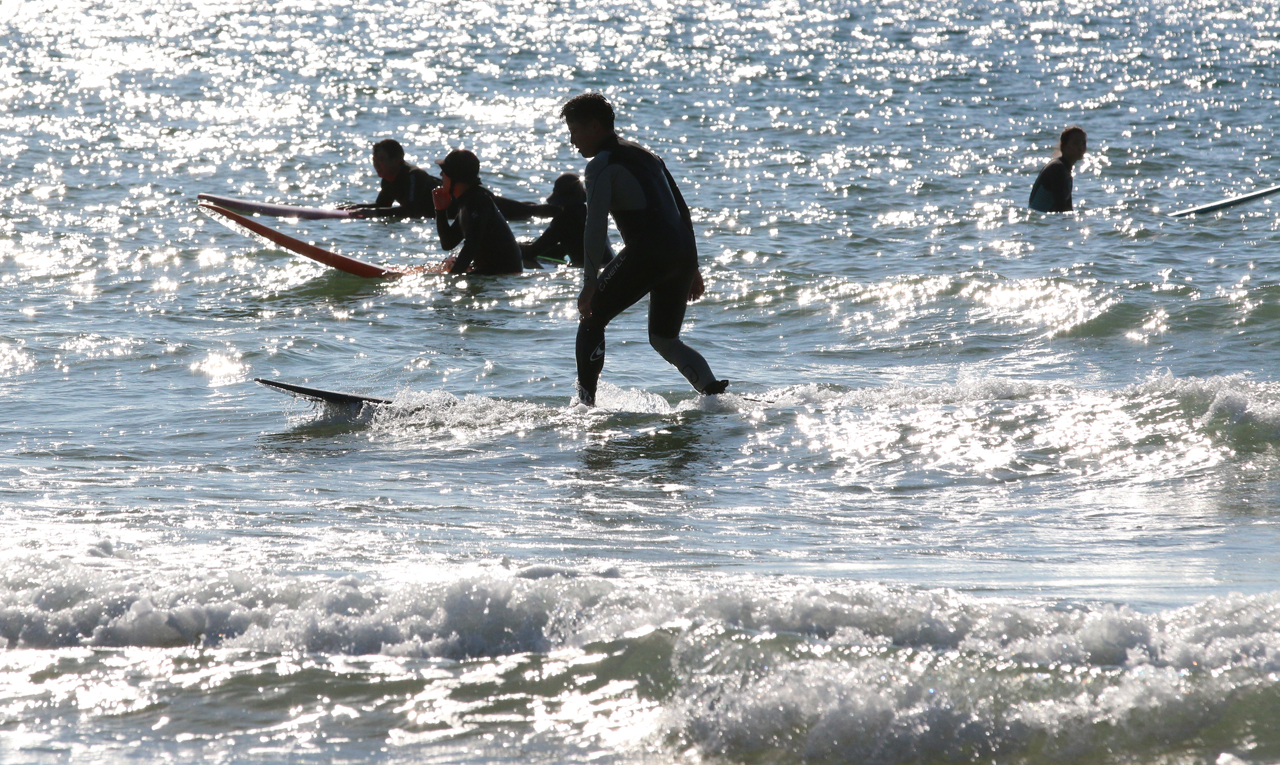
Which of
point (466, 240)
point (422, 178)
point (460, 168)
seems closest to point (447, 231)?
point (466, 240)

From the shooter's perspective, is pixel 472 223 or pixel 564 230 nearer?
pixel 472 223

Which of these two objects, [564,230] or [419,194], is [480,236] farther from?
[419,194]

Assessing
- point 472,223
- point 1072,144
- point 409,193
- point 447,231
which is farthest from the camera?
point 409,193

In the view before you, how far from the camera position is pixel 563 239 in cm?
1257

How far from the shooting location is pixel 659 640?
343 cm

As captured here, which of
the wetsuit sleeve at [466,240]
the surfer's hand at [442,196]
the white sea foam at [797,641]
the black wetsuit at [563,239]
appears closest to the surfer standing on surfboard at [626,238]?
the white sea foam at [797,641]

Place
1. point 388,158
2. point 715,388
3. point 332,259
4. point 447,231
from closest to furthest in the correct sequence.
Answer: point 715,388 < point 447,231 < point 332,259 < point 388,158

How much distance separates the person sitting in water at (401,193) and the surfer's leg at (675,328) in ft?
27.6

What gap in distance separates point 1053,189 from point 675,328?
346 inches

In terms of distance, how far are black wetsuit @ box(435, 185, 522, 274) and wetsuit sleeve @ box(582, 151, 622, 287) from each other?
458 cm

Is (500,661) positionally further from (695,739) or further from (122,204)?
(122,204)

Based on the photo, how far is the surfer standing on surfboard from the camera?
20.9 feet

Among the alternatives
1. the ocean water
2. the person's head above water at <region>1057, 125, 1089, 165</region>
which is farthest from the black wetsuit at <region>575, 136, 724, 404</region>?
the person's head above water at <region>1057, 125, 1089, 165</region>

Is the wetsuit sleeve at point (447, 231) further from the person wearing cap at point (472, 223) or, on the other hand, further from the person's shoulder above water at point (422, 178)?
the person's shoulder above water at point (422, 178)
